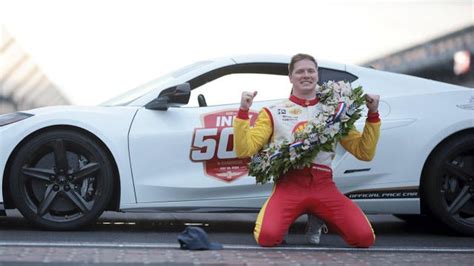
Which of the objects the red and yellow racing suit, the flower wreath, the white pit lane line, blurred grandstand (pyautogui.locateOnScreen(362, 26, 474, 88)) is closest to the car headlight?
the white pit lane line

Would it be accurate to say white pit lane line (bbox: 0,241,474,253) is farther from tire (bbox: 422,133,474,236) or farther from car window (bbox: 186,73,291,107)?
car window (bbox: 186,73,291,107)

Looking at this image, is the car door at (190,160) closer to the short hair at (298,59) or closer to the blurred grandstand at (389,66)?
the short hair at (298,59)

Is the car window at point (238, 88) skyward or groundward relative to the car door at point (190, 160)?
skyward

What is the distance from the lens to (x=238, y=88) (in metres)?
8.11

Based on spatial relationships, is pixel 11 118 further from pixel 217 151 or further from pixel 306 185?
pixel 306 185

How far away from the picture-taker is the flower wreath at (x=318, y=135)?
7.21 meters

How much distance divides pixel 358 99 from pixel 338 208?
0.71 m

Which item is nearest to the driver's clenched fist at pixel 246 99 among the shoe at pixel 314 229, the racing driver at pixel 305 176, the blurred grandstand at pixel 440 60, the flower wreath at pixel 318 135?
the racing driver at pixel 305 176

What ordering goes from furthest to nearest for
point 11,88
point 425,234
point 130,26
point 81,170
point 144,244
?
point 11,88 → point 130,26 → point 425,234 → point 81,170 → point 144,244

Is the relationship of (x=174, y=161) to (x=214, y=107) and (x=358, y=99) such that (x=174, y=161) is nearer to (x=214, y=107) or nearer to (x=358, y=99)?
(x=214, y=107)

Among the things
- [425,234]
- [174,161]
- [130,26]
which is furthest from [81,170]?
[425,234]

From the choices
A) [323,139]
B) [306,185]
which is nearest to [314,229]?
[306,185]

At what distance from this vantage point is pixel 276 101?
802 cm

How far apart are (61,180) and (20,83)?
10.4 ft
